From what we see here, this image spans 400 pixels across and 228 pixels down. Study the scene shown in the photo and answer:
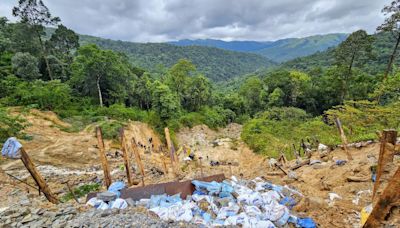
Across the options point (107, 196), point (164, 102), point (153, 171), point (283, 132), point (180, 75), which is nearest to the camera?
point (107, 196)

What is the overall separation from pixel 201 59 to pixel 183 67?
9796 centimetres

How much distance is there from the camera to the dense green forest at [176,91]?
14789 millimetres

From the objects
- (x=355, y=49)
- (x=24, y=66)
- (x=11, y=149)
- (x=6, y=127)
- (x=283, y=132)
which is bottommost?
(x=283, y=132)

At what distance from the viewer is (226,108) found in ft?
131

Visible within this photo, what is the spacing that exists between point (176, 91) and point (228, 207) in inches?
1045

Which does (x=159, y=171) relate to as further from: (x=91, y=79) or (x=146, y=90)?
(x=146, y=90)

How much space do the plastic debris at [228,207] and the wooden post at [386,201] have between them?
2680 mm

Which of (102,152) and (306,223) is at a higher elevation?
Result: (102,152)

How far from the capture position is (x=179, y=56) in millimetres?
111750

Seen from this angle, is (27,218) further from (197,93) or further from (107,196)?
(197,93)

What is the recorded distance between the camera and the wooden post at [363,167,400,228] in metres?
2.08

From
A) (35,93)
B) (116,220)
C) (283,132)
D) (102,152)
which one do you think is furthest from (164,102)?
(116,220)

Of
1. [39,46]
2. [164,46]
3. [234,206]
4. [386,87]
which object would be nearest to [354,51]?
[386,87]

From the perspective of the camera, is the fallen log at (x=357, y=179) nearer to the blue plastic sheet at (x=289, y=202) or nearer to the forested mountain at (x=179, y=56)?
the blue plastic sheet at (x=289, y=202)
